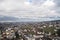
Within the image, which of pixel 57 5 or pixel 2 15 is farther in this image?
pixel 57 5

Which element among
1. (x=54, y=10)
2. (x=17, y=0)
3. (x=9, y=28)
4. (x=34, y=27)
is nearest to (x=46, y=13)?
(x=54, y=10)

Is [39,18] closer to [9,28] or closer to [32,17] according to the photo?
[32,17]

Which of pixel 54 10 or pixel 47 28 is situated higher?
pixel 54 10

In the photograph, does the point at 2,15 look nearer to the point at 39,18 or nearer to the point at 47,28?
the point at 39,18

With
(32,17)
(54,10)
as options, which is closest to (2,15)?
(32,17)

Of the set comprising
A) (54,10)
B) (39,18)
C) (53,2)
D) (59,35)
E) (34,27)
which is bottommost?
(59,35)

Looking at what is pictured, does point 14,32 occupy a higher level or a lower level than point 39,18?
lower
